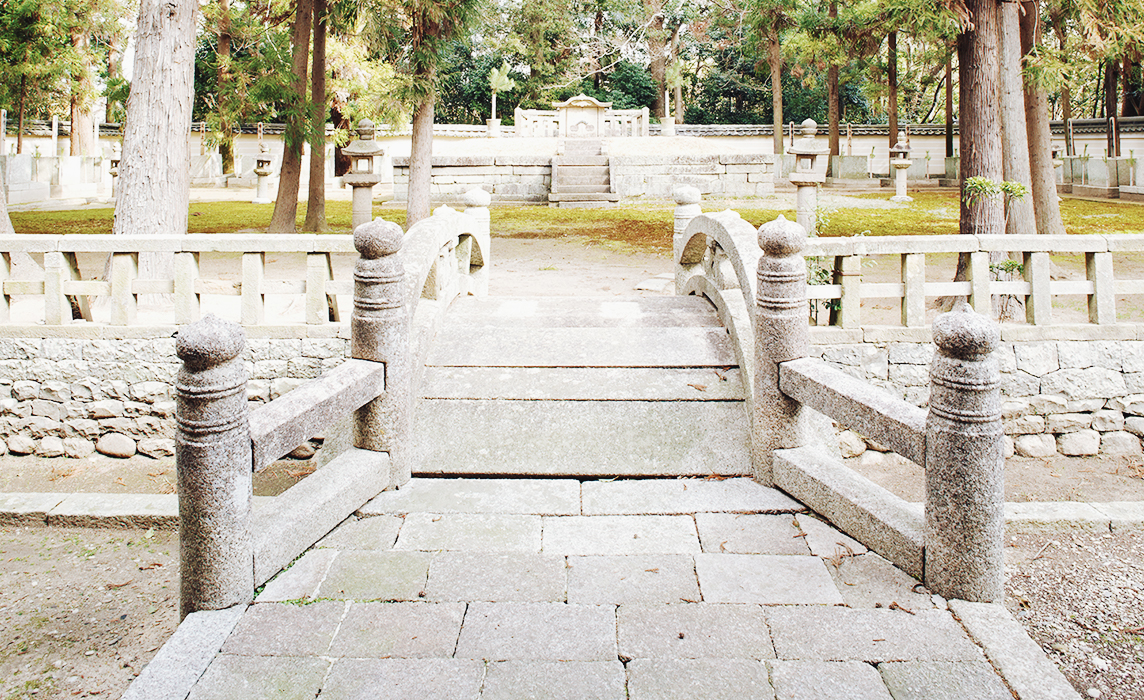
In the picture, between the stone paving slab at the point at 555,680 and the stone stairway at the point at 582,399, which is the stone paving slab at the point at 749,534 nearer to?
the stone stairway at the point at 582,399

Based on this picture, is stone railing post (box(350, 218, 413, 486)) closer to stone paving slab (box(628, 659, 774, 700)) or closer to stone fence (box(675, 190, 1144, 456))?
stone paving slab (box(628, 659, 774, 700))

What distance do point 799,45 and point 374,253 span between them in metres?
23.9

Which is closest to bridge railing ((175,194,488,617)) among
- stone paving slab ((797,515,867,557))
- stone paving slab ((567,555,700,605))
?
stone paving slab ((567,555,700,605))

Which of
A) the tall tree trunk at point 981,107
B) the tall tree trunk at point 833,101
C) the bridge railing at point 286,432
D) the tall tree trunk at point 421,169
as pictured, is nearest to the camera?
the bridge railing at point 286,432

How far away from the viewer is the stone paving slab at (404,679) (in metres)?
2.49

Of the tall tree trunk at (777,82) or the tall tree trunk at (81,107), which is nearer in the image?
the tall tree trunk at (81,107)

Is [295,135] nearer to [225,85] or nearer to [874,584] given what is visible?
[225,85]

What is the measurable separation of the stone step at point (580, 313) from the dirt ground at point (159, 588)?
1.88m

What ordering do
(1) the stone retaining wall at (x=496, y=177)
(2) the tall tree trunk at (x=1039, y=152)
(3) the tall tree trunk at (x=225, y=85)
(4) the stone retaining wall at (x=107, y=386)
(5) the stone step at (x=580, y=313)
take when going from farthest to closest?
(1) the stone retaining wall at (x=496, y=177) → (3) the tall tree trunk at (x=225, y=85) → (2) the tall tree trunk at (x=1039, y=152) → (4) the stone retaining wall at (x=107, y=386) → (5) the stone step at (x=580, y=313)

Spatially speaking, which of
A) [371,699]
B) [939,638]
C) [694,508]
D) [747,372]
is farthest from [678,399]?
[371,699]

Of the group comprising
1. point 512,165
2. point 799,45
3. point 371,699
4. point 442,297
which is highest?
point 799,45

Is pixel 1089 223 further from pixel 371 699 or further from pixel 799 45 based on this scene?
pixel 371 699

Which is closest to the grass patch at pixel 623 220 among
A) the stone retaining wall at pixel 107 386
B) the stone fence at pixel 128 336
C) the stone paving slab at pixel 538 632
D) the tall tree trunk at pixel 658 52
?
the stone fence at pixel 128 336

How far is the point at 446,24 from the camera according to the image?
511 inches
